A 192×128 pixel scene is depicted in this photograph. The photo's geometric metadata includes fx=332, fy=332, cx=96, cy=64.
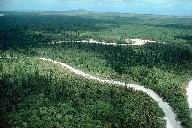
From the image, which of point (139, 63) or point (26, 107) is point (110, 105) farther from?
point (139, 63)

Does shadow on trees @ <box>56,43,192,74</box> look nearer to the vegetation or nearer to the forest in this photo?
the forest

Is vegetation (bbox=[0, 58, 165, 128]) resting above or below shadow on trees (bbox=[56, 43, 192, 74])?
below

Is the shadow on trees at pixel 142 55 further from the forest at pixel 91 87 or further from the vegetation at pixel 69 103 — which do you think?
the vegetation at pixel 69 103

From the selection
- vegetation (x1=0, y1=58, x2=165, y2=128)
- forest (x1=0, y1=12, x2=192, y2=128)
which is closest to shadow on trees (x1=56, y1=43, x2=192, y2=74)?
forest (x1=0, y1=12, x2=192, y2=128)

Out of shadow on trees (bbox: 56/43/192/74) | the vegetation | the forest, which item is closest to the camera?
the vegetation

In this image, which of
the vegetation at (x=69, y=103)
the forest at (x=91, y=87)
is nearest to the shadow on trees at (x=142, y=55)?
the forest at (x=91, y=87)

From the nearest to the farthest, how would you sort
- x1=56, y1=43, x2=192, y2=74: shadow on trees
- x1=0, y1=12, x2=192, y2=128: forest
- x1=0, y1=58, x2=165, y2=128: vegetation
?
x1=0, y1=58, x2=165, y2=128: vegetation
x1=0, y1=12, x2=192, y2=128: forest
x1=56, y1=43, x2=192, y2=74: shadow on trees

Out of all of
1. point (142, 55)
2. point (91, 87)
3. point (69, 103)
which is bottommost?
point (69, 103)

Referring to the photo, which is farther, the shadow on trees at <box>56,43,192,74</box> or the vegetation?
the shadow on trees at <box>56,43,192,74</box>

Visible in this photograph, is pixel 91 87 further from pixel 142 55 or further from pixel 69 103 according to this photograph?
pixel 142 55

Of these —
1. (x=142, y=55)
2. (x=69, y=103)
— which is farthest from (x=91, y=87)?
(x=142, y=55)

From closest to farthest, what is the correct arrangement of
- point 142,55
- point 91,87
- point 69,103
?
point 69,103 → point 91,87 → point 142,55
